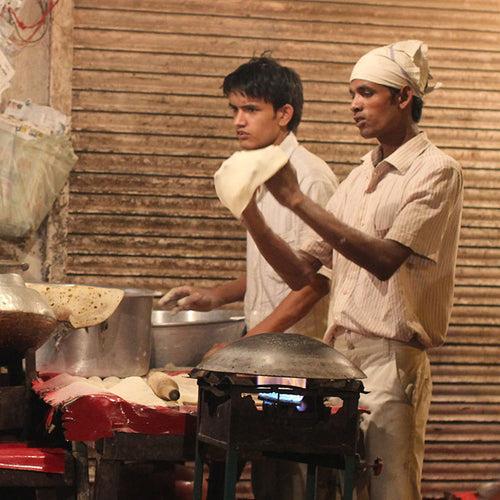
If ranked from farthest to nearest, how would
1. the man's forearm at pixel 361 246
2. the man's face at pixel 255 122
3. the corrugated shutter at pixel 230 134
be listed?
1. the corrugated shutter at pixel 230 134
2. the man's face at pixel 255 122
3. the man's forearm at pixel 361 246

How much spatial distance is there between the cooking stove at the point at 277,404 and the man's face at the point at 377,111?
3.81 feet

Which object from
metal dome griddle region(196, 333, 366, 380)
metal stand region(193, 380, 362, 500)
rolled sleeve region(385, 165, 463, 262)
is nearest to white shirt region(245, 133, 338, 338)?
rolled sleeve region(385, 165, 463, 262)

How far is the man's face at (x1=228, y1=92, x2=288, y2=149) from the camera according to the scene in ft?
17.6

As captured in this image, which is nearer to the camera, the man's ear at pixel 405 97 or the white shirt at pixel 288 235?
the man's ear at pixel 405 97

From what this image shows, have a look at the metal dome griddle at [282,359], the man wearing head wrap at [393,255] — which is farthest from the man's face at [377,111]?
the metal dome griddle at [282,359]

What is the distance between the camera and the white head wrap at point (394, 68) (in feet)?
14.5

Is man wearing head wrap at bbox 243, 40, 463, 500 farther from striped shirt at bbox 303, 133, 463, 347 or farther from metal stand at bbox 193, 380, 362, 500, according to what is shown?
metal stand at bbox 193, 380, 362, 500

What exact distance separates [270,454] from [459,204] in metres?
1.32

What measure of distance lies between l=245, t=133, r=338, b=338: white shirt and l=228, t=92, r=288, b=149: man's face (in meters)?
0.09

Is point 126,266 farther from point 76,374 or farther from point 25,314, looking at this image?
point 25,314

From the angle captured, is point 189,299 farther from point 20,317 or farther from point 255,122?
point 20,317

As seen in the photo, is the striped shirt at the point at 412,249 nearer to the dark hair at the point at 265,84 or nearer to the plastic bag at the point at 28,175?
the dark hair at the point at 265,84

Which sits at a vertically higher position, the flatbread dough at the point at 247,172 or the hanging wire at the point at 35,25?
the hanging wire at the point at 35,25

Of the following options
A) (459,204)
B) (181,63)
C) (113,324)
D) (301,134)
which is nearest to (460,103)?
(301,134)
